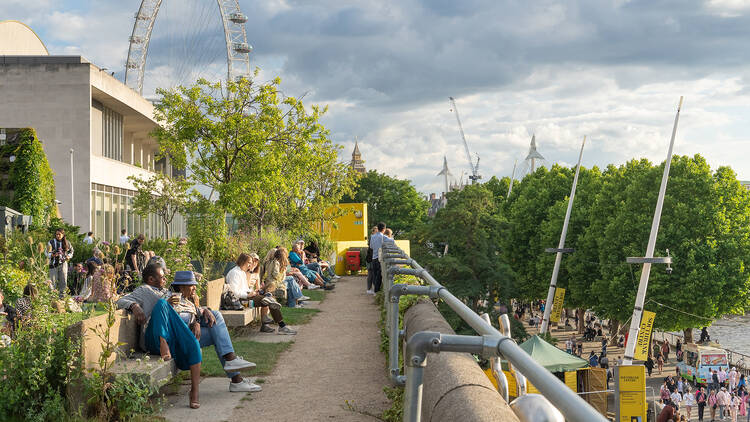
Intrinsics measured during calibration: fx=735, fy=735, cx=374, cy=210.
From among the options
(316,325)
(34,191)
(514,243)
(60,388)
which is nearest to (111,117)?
(34,191)

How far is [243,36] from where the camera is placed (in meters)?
71.2

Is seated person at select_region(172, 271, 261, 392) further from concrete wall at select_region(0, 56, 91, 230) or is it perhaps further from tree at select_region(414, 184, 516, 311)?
concrete wall at select_region(0, 56, 91, 230)

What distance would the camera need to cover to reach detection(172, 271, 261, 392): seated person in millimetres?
7973

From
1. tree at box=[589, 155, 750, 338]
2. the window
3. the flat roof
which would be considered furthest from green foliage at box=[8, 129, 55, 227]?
tree at box=[589, 155, 750, 338]

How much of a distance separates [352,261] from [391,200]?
2427 inches

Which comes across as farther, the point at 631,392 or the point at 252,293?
the point at 631,392

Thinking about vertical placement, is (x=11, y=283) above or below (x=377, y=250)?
below

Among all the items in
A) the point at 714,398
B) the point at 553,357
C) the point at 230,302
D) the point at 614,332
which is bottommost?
the point at 714,398

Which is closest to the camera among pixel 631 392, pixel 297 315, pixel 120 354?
pixel 120 354

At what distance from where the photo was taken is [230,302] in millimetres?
11891

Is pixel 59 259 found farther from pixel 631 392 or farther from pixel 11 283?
pixel 631 392

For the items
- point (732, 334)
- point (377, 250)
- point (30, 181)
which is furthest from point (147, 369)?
point (732, 334)

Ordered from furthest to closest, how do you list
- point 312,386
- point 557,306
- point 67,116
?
point 557,306 → point 67,116 → point 312,386

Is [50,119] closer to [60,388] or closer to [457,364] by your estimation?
[60,388]
